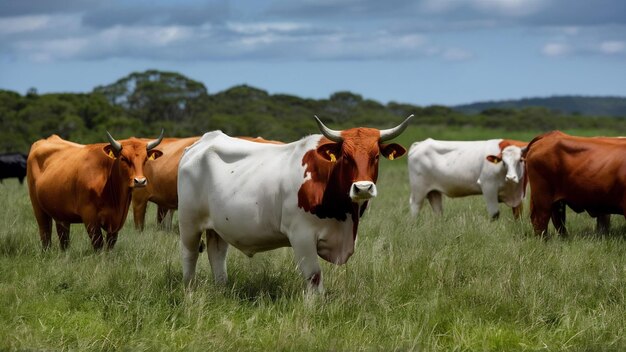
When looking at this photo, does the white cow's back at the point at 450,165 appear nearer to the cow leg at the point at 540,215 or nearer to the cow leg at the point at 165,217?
the cow leg at the point at 540,215

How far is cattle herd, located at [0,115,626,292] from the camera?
23.0 ft

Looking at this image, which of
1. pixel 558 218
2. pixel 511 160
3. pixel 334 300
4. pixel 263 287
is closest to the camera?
pixel 334 300

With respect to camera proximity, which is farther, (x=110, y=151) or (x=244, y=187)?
(x=110, y=151)

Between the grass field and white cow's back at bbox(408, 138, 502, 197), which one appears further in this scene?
white cow's back at bbox(408, 138, 502, 197)

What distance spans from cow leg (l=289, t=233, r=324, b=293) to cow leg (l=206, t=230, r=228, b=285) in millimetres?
1222

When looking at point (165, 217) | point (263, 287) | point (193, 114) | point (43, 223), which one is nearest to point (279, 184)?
point (263, 287)

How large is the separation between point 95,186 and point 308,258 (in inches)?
138

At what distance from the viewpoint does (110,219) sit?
31.6ft

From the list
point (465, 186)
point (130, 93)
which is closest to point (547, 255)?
point (465, 186)

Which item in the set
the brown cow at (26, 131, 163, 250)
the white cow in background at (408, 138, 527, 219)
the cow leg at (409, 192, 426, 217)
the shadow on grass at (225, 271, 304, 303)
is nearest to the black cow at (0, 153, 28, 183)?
the white cow in background at (408, 138, 527, 219)

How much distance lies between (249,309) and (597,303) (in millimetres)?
2875

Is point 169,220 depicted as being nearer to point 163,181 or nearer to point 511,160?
point 163,181

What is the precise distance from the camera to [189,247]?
26.5ft

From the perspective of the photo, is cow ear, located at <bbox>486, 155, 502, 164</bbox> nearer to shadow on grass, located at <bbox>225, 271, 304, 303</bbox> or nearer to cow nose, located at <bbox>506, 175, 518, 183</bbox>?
cow nose, located at <bbox>506, 175, 518, 183</bbox>
